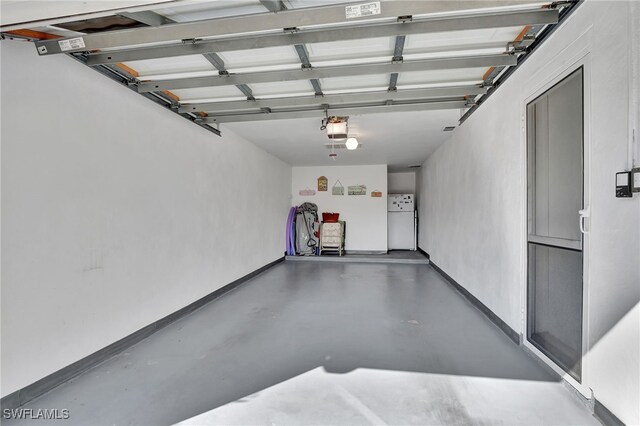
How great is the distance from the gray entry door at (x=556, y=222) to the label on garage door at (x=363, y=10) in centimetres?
136

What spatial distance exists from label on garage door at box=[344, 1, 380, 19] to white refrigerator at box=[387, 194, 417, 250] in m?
6.87

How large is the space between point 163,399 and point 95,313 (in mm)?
950

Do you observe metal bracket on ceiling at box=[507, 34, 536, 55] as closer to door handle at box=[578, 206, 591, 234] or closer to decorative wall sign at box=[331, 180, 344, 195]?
door handle at box=[578, 206, 591, 234]

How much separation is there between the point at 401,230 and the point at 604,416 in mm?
6836

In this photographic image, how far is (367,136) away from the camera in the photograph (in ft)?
15.2

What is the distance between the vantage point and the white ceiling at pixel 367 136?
3.79 metres

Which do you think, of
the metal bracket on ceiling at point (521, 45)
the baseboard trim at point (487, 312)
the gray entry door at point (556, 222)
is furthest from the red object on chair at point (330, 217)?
the metal bracket on ceiling at point (521, 45)

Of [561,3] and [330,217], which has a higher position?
[561,3]

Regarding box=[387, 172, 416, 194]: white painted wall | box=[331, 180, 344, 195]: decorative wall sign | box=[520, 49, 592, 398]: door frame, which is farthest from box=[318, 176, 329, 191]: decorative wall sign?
box=[520, 49, 592, 398]: door frame

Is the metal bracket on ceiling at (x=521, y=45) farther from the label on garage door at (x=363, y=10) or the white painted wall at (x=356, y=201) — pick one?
the white painted wall at (x=356, y=201)

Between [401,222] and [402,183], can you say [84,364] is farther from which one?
[402,183]

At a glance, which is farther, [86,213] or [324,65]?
[324,65]

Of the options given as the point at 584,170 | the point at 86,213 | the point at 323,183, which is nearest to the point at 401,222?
the point at 323,183

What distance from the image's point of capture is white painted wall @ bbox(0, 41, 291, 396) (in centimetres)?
172
